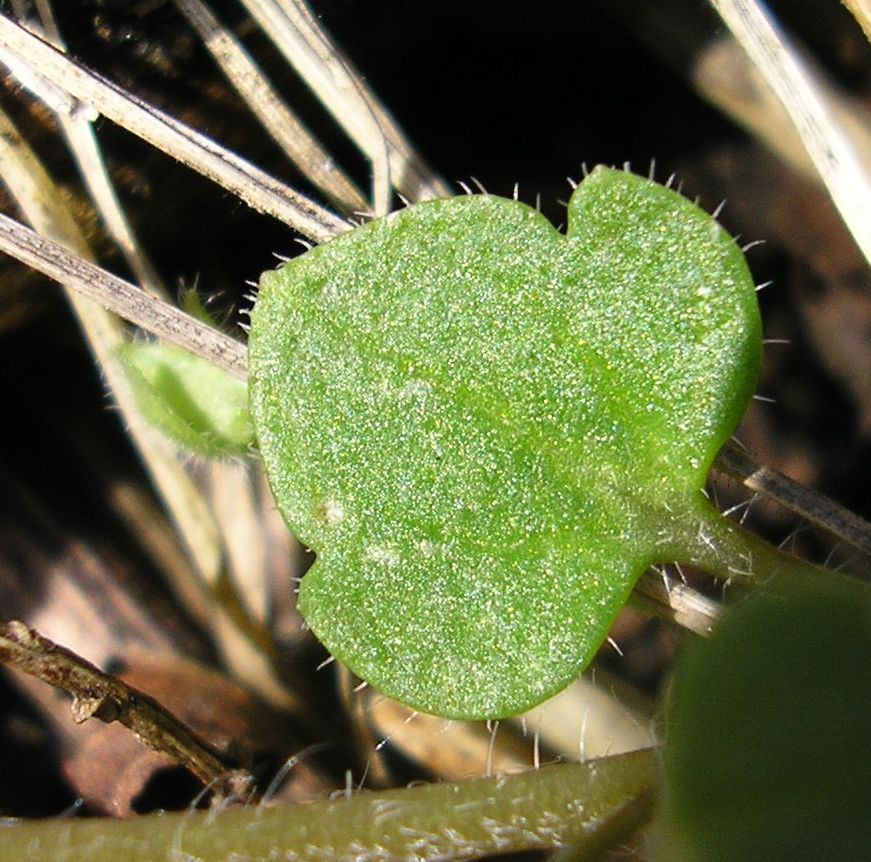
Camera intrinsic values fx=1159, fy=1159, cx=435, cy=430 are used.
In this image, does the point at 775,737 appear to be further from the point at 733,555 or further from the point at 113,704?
the point at 113,704

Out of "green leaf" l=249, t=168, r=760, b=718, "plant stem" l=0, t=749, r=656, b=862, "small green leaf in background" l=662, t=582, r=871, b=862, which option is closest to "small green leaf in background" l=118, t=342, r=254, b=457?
"green leaf" l=249, t=168, r=760, b=718

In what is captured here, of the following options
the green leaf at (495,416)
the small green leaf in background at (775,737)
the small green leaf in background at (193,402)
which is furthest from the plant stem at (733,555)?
the small green leaf in background at (193,402)

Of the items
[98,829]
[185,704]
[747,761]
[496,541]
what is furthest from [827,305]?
[98,829]

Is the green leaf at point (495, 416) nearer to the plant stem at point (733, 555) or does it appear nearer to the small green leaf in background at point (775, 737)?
the plant stem at point (733, 555)

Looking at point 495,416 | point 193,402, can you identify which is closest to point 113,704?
point 193,402

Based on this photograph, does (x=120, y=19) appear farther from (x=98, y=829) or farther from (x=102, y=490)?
(x=98, y=829)
